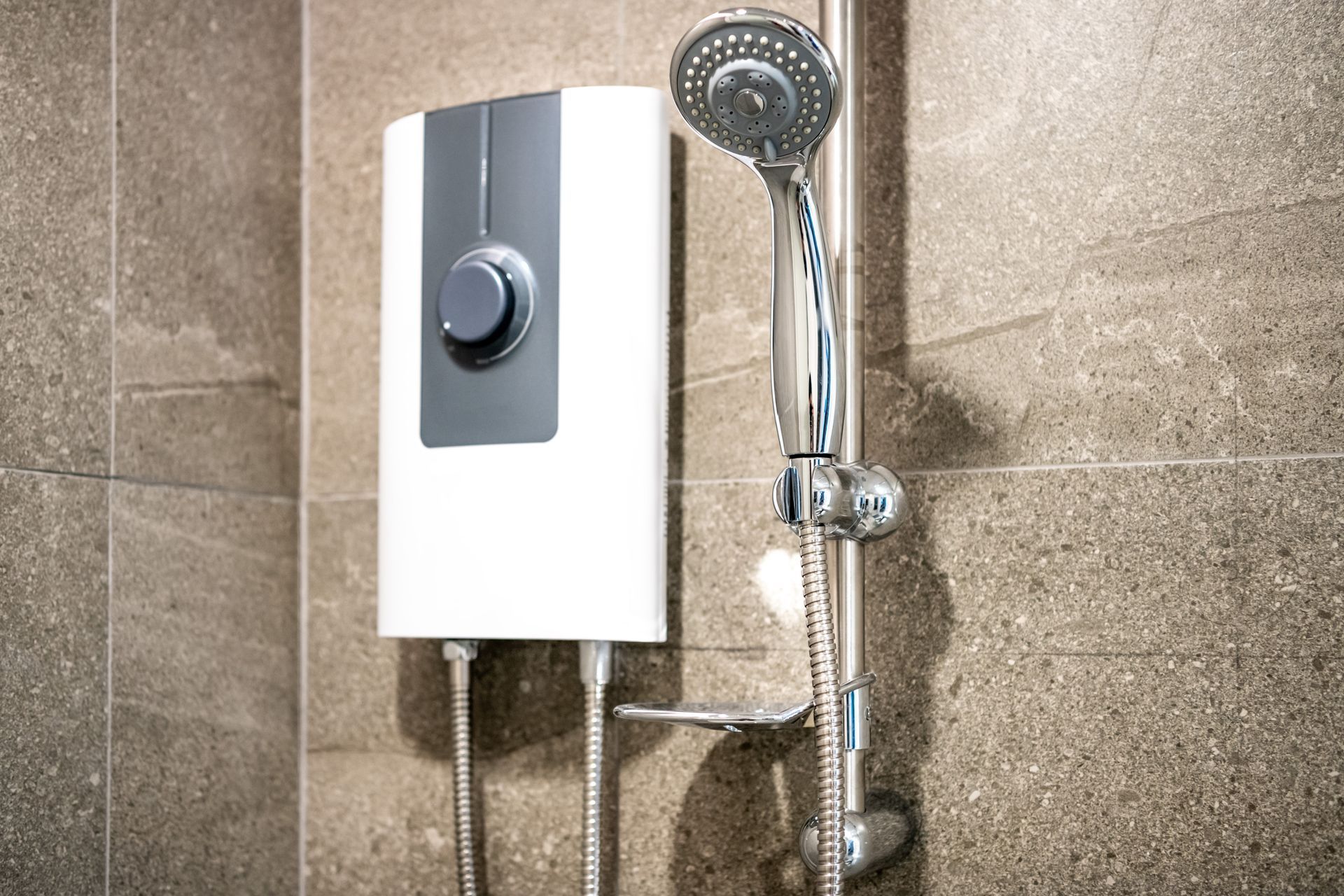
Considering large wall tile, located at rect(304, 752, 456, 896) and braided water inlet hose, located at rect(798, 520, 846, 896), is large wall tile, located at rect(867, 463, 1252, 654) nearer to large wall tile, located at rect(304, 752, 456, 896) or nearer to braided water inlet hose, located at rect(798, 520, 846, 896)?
braided water inlet hose, located at rect(798, 520, 846, 896)

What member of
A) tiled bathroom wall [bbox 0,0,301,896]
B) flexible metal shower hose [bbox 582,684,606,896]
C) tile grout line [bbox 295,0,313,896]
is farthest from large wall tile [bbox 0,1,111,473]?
flexible metal shower hose [bbox 582,684,606,896]

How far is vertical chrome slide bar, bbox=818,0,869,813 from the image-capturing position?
788 mm

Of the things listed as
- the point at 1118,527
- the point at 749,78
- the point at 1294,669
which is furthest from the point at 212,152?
the point at 1294,669

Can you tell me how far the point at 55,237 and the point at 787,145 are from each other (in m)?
0.55

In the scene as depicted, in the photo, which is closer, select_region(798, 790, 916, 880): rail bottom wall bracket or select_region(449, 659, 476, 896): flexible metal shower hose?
select_region(798, 790, 916, 880): rail bottom wall bracket

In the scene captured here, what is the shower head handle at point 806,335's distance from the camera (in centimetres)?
73

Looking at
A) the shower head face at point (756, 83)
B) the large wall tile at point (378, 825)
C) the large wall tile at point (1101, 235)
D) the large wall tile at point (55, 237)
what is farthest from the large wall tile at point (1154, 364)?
the large wall tile at point (55, 237)

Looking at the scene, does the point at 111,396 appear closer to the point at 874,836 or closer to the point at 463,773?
the point at 463,773

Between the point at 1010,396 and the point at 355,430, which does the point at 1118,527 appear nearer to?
the point at 1010,396

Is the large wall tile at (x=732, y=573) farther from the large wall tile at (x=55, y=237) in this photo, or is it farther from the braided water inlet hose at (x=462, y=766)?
the large wall tile at (x=55, y=237)

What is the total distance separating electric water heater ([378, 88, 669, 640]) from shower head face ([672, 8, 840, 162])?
0.18 m

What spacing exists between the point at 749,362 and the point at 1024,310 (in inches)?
8.2

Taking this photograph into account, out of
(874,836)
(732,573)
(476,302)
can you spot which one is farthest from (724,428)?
(874,836)

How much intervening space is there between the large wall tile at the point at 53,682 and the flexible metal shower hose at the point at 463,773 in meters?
0.26
